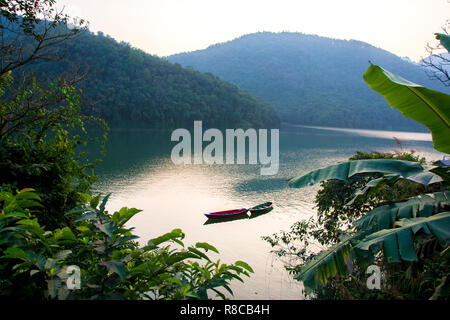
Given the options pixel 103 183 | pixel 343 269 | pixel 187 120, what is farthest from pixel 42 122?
pixel 187 120

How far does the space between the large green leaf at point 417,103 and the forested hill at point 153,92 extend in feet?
138

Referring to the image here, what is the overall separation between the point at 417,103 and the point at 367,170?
608mm

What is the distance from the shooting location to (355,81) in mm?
86000

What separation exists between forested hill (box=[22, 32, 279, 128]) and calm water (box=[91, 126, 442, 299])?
20.8m

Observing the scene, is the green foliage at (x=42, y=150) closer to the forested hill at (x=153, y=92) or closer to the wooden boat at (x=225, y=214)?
the wooden boat at (x=225, y=214)

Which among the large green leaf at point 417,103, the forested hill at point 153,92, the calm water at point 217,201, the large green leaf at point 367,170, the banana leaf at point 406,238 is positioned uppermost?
the forested hill at point 153,92

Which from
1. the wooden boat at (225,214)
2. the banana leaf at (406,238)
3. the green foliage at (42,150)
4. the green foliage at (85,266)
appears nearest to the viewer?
the green foliage at (85,266)

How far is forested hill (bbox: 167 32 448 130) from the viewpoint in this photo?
230 ft

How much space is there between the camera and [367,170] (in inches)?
98.4

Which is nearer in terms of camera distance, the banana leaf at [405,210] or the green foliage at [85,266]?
the green foliage at [85,266]

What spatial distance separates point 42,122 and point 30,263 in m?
3.98

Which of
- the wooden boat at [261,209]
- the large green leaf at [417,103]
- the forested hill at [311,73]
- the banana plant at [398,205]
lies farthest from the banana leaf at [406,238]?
the forested hill at [311,73]

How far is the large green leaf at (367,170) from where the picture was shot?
2424mm

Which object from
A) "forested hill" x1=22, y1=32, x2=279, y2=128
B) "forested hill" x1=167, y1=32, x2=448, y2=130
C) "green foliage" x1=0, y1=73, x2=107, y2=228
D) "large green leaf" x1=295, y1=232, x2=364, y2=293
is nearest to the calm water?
"green foliage" x1=0, y1=73, x2=107, y2=228
